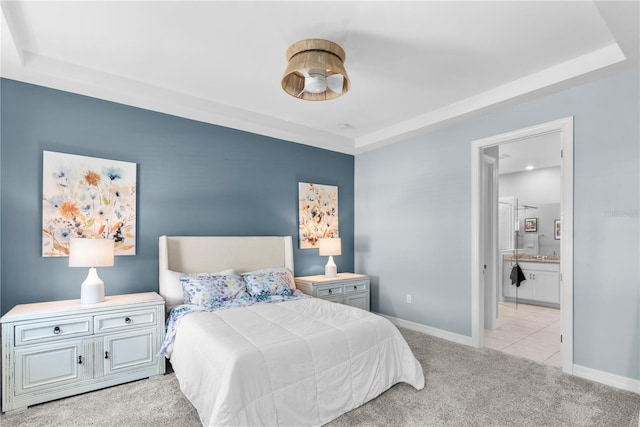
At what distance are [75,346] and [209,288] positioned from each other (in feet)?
3.63

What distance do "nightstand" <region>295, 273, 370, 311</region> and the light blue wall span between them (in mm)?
454

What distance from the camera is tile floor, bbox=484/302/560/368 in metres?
3.58

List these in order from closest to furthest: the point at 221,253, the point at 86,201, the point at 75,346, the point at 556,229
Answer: the point at 75,346, the point at 86,201, the point at 221,253, the point at 556,229

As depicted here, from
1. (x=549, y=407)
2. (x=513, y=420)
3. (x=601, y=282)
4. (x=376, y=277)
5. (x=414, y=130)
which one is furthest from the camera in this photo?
(x=376, y=277)

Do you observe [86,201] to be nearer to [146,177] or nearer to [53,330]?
[146,177]

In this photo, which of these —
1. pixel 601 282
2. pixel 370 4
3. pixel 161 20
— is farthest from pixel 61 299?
pixel 601 282

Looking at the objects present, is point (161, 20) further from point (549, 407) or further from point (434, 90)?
point (549, 407)

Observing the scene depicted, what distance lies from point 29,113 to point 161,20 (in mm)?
1669

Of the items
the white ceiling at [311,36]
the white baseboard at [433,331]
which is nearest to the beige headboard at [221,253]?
the white ceiling at [311,36]

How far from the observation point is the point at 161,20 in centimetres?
232

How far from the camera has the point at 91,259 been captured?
2785 millimetres

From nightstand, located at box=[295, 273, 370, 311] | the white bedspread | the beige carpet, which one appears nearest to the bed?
the white bedspread

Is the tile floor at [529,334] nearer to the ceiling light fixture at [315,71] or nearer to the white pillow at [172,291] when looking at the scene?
the ceiling light fixture at [315,71]

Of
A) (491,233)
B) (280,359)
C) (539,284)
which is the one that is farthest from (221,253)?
(539,284)
